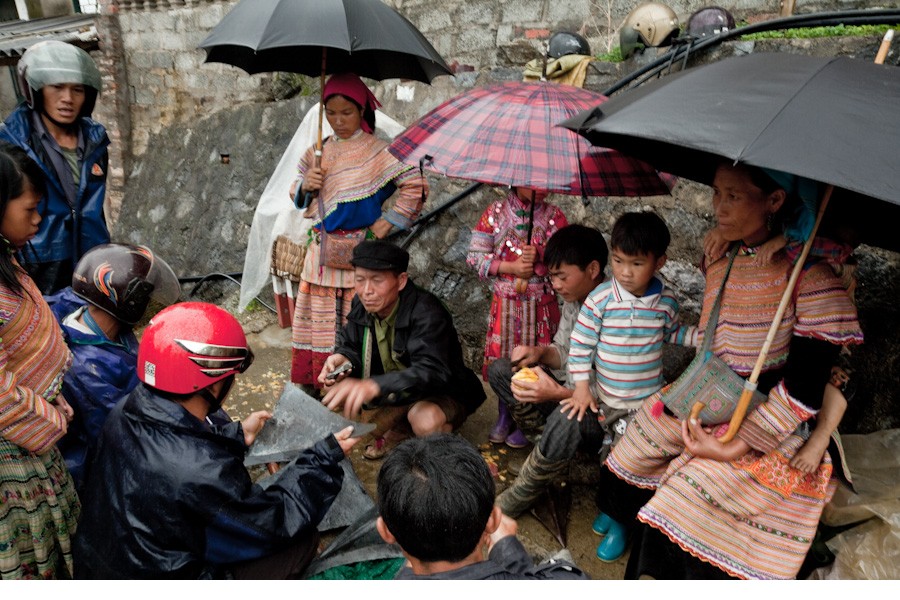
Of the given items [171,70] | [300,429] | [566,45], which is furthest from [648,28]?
[171,70]

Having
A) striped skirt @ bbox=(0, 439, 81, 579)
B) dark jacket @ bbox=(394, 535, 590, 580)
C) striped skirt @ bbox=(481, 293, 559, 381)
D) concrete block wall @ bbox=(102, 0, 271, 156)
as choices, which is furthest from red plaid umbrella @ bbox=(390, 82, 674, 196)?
concrete block wall @ bbox=(102, 0, 271, 156)

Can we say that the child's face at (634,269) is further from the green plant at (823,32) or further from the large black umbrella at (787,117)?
the green plant at (823,32)

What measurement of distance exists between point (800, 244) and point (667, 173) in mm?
928

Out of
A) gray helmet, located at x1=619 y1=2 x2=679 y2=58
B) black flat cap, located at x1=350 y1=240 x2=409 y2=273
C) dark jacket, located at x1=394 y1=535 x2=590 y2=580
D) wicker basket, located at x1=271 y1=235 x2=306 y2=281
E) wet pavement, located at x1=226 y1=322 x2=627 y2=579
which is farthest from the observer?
wicker basket, located at x1=271 y1=235 x2=306 y2=281

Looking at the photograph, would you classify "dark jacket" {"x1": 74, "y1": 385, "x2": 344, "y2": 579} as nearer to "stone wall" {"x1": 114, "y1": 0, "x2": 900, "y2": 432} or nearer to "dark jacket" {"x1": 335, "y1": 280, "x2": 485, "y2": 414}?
"dark jacket" {"x1": 335, "y1": 280, "x2": 485, "y2": 414}

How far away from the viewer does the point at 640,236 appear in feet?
9.07

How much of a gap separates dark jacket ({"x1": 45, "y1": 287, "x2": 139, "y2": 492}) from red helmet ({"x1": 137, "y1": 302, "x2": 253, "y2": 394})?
81 cm

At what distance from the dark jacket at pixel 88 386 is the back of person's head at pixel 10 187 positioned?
1.75 feet

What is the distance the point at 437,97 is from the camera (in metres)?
6.02

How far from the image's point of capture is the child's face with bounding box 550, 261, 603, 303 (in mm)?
3152

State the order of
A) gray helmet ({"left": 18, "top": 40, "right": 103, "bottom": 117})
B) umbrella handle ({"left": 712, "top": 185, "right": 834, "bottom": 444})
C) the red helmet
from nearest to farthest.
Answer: umbrella handle ({"left": 712, "top": 185, "right": 834, "bottom": 444}), the red helmet, gray helmet ({"left": 18, "top": 40, "right": 103, "bottom": 117})

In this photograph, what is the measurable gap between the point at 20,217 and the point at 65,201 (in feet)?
5.93

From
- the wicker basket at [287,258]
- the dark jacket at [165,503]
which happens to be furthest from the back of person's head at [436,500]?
the wicker basket at [287,258]

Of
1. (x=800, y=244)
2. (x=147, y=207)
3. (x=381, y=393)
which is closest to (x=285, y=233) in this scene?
(x=381, y=393)
